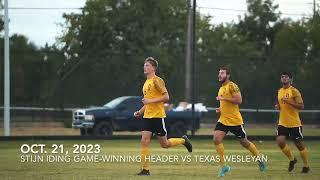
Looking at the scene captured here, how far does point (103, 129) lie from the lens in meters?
33.2

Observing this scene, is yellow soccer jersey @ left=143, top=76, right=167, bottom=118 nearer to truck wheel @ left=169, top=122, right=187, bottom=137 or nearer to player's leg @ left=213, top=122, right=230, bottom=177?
player's leg @ left=213, top=122, right=230, bottom=177

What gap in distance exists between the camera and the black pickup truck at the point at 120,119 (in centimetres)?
3312

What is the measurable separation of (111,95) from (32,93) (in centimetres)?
332

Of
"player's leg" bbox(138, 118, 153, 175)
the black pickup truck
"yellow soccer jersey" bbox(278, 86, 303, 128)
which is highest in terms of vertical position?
"yellow soccer jersey" bbox(278, 86, 303, 128)

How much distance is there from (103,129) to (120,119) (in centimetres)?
80

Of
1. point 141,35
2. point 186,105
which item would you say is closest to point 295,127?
point 186,105

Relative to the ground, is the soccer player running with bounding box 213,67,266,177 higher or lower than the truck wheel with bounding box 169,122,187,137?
higher

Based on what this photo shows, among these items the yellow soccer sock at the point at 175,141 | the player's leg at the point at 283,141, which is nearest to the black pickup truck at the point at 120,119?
the player's leg at the point at 283,141

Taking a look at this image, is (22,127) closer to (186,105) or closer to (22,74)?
(22,74)

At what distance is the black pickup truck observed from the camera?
33.1m

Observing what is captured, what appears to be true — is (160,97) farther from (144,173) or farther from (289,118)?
(289,118)

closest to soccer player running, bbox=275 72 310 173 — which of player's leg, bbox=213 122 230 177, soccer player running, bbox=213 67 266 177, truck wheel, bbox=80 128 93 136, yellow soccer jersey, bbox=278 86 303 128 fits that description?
yellow soccer jersey, bbox=278 86 303 128

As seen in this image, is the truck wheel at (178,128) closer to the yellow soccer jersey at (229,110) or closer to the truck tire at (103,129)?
the truck tire at (103,129)

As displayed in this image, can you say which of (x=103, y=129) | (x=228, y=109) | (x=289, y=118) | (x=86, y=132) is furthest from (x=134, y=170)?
(x=86, y=132)
